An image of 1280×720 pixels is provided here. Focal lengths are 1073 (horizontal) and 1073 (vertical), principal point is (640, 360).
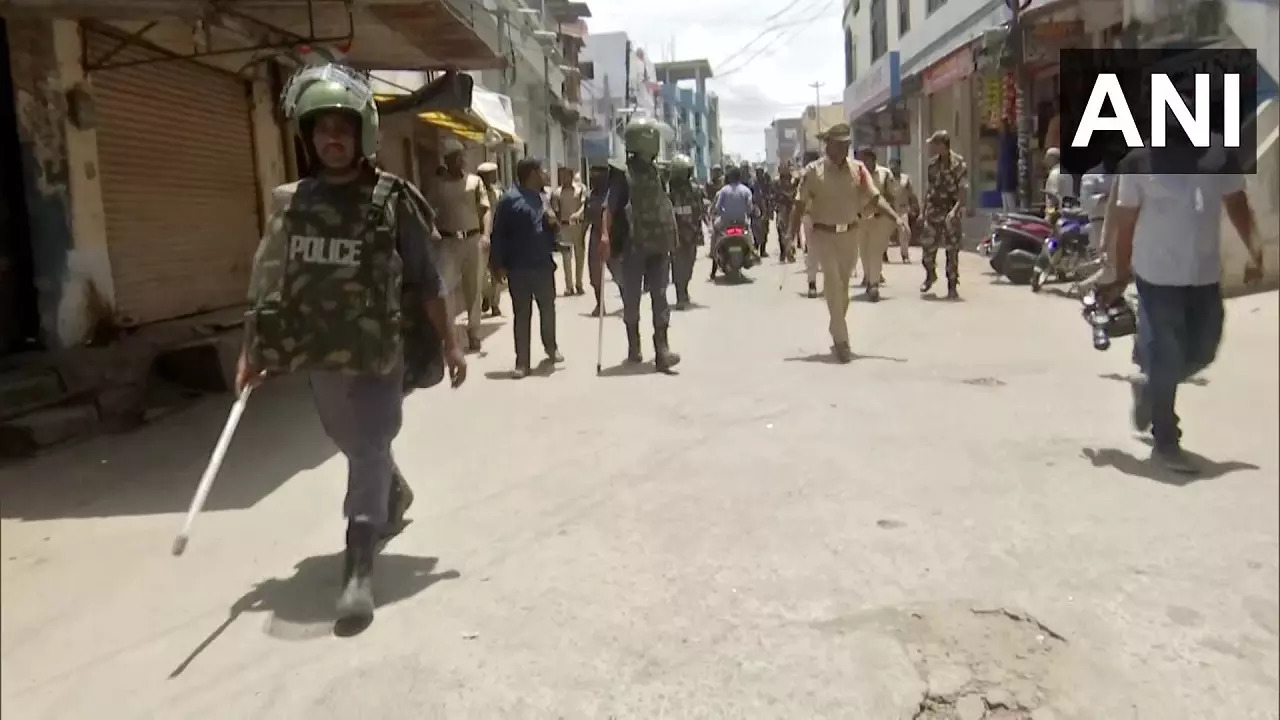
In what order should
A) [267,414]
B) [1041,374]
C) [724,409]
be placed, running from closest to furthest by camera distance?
[267,414] < [1041,374] < [724,409]

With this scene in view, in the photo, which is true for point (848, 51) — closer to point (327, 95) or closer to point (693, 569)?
point (693, 569)

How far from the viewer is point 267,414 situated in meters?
1.94

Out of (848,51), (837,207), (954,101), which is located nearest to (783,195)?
(954,101)

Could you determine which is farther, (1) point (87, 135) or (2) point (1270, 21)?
(1) point (87, 135)

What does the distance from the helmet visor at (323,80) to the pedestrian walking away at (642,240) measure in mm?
4055

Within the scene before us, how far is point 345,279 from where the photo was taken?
1.43 metres

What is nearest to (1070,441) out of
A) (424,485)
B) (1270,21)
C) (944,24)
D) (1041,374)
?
(1041,374)

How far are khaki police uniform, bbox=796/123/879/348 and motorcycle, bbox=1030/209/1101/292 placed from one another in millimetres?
3291

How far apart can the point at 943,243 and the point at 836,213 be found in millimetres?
2550

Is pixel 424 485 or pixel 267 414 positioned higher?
pixel 267 414

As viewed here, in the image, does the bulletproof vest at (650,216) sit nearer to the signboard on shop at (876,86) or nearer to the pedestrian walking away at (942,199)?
the pedestrian walking away at (942,199)

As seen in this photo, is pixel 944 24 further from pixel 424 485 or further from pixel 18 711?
pixel 18 711

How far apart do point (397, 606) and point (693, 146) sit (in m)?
1.21

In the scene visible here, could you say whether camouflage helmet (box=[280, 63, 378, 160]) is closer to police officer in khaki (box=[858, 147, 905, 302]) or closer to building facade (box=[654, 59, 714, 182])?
building facade (box=[654, 59, 714, 182])
